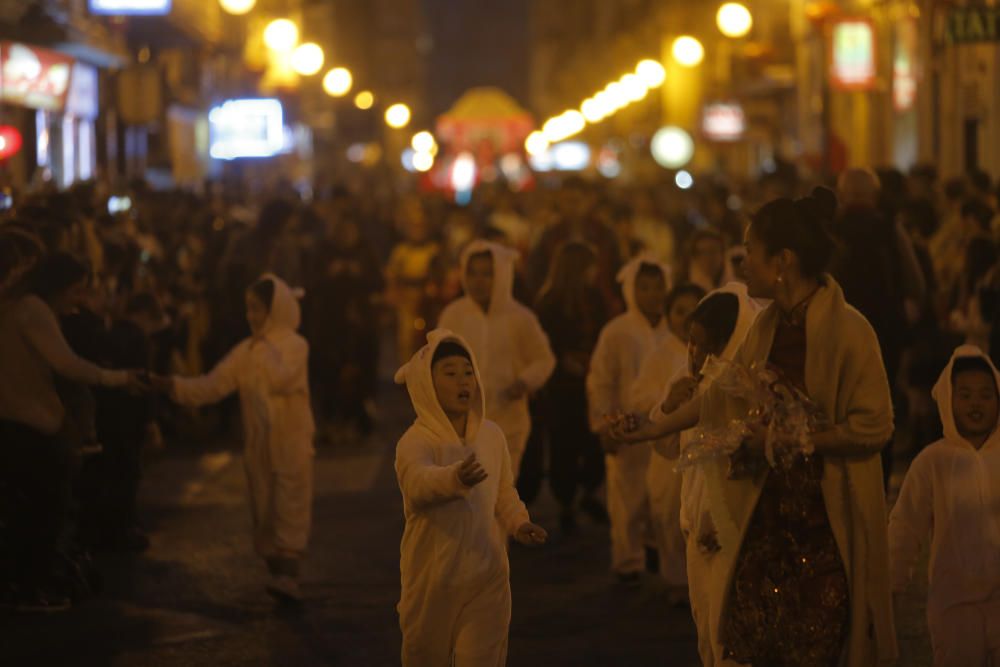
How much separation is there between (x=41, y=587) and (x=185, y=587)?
827mm

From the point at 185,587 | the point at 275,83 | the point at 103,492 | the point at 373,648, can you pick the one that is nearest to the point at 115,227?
the point at 103,492

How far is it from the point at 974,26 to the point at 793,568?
13.5 m

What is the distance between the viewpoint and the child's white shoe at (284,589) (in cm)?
1045

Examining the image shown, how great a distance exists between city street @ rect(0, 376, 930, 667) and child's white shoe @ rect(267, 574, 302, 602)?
8 centimetres

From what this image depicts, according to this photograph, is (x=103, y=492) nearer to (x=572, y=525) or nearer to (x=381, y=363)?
(x=572, y=525)

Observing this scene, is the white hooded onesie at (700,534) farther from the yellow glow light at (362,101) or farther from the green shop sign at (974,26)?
the yellow glow light at (362,101)

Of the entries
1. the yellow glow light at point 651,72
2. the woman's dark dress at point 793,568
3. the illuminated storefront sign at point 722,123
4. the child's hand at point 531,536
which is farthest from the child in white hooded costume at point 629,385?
the yellow glow light at point 651,72

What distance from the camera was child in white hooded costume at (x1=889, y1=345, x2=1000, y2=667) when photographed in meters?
7.15

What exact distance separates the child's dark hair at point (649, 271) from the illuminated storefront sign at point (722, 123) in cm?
3282

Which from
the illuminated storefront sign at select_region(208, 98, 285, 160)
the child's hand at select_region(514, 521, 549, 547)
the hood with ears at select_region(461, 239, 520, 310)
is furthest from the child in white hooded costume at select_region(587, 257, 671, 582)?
the illuminated storefront sign at select_region(208, 98, 285, 160)

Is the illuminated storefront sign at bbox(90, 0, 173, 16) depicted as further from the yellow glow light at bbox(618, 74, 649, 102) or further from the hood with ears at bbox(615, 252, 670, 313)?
the yellow glow light at bbox(618, 74, 649, 102)

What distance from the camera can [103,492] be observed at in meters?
12.5

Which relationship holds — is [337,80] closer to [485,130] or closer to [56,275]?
[485,130]

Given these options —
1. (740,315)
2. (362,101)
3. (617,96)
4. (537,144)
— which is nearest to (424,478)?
(740,315)
